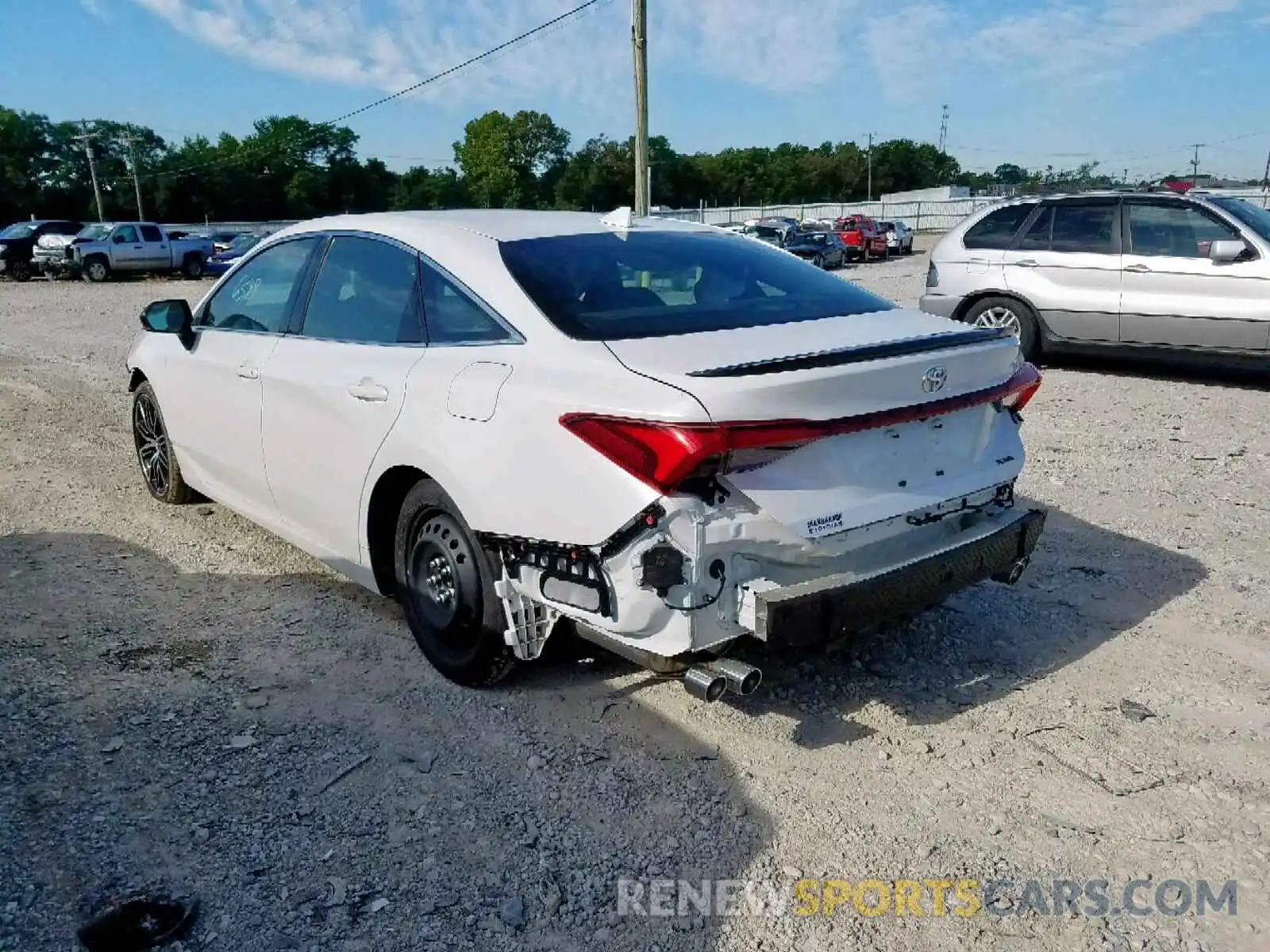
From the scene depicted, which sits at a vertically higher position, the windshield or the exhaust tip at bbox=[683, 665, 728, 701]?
the windshield

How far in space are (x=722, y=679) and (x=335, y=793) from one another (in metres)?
1.19

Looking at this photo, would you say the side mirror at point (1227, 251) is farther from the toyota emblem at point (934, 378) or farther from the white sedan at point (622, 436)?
the toyota emblem at point (934, 378)

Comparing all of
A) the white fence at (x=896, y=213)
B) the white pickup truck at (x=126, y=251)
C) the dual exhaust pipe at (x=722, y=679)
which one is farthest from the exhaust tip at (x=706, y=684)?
the white fence at (x=896, y=213)

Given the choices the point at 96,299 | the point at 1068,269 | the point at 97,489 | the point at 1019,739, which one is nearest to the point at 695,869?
the point at 1019,739

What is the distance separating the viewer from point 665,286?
3678 millimetres

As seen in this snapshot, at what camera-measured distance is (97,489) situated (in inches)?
252

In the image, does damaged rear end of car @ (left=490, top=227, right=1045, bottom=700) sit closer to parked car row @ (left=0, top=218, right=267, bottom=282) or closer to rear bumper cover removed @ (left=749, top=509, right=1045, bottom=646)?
rear bumper cover removed @ (left=749, top=509, right=1045, bottom=646)

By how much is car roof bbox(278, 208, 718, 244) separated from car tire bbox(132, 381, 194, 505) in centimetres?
181

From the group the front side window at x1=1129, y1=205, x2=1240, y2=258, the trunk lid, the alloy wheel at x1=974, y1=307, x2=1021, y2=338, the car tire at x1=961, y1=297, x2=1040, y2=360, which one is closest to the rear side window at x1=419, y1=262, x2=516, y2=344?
the trunk lid

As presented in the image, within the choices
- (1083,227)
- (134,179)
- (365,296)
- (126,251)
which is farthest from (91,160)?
(365,296)

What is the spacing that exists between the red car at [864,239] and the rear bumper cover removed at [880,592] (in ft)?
116

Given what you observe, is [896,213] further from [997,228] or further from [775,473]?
[775,473]

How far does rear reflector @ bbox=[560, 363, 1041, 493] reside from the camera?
273 cm

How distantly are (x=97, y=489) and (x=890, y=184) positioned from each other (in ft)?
390
